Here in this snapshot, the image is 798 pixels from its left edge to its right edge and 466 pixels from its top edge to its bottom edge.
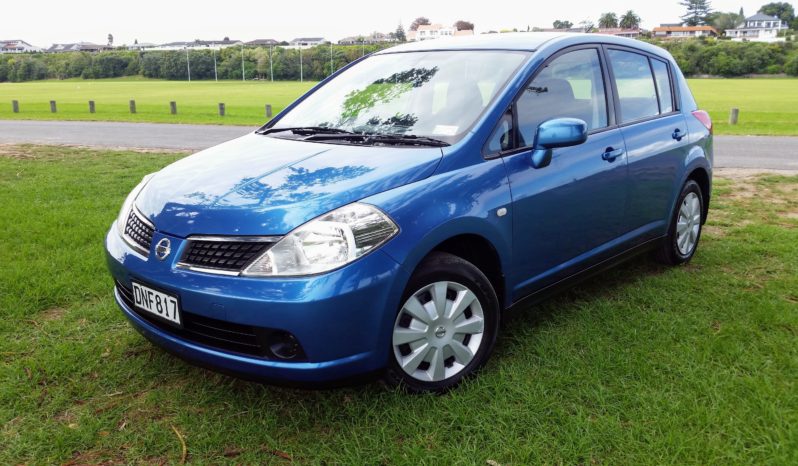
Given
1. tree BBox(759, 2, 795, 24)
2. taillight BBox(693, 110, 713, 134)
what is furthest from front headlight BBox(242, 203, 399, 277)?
tree BBox(759, 2, 795, 24)

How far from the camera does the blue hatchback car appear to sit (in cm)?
255

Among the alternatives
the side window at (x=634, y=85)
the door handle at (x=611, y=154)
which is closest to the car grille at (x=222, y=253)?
the door handle at (x=611, y=154)

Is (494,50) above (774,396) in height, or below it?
above

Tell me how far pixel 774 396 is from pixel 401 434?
1.70 meters

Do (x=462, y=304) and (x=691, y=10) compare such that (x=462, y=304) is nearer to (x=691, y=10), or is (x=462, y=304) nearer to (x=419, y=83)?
(x=419, y=83)

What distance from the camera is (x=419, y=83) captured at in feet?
12.2

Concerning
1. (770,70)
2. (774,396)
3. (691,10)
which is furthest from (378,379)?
(691,10)

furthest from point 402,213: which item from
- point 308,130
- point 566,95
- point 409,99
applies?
point 566,95

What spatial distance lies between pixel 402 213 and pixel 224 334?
0.90 metres

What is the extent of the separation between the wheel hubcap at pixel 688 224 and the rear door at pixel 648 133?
32 centimetres

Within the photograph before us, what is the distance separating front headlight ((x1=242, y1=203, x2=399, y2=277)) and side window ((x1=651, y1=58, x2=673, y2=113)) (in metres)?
2.91

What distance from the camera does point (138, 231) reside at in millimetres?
3000

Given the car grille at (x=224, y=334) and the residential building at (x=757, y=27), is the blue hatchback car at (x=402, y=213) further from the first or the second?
the residential building at (x=757, y=27)

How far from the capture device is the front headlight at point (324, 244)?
2.51 meters
